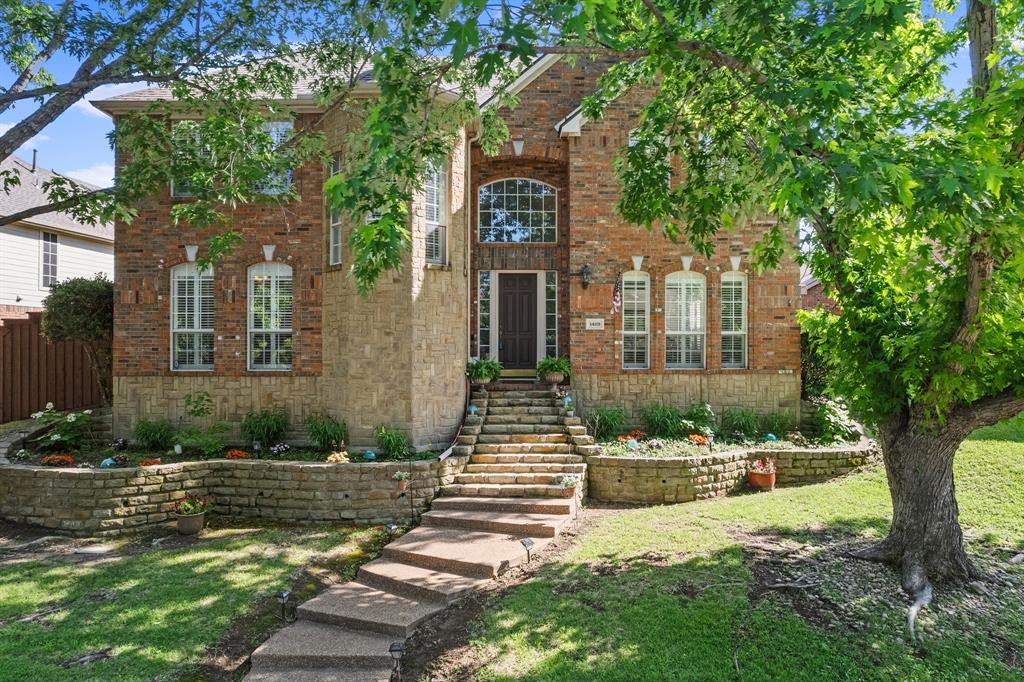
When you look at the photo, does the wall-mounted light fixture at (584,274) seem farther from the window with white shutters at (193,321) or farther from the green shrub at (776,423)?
the window with white shutters at (193,321)

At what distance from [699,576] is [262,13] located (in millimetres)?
8839

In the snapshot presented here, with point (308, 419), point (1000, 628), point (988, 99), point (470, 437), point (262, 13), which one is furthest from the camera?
point (308, 419)

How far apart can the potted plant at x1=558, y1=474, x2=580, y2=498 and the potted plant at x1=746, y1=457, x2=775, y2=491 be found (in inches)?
122

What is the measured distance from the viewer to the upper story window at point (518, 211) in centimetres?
1260

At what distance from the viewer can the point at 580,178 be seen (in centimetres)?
1160

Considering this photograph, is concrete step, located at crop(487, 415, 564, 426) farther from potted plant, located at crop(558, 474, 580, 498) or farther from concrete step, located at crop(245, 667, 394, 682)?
concrete step, located at crop(245, 667, 394, 682)

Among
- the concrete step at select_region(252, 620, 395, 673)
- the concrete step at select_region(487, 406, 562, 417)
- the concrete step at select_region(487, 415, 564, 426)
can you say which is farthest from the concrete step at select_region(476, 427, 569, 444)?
the concrete step at select_region(252, 620, 395, 673)

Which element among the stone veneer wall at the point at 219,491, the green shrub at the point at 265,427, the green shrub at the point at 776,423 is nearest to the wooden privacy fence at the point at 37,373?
the stone veneer wall at the point at 219,491

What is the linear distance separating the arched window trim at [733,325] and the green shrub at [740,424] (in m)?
0.95

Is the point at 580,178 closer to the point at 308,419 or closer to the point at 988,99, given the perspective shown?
the point at 308,419

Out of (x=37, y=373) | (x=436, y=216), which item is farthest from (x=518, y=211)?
(x=37, y=373)

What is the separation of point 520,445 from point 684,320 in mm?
4457

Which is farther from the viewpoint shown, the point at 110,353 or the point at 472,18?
the point at 110,353

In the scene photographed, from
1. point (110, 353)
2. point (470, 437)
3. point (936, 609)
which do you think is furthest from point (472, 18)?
point (110, 353)
